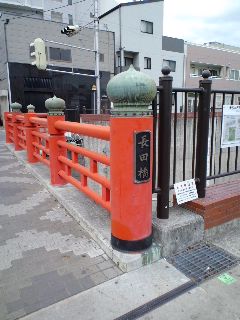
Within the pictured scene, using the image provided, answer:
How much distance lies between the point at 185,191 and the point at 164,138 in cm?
69

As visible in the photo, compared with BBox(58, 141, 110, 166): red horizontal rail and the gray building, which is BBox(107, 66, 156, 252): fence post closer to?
BBox(58, 141, 110, 166): red horizontal rail

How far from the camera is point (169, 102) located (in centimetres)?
260

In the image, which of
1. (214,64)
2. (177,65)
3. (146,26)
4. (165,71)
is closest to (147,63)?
(146,26)

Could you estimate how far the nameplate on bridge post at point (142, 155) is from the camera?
232 cm

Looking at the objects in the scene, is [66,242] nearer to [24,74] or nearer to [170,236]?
[170,236]

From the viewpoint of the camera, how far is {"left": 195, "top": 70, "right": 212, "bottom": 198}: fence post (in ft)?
A: 9.66

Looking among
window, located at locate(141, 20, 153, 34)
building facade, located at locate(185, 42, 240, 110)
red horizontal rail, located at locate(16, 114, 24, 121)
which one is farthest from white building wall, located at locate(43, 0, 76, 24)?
red horizontal rail, located at locate(16, 114, 24, 121)

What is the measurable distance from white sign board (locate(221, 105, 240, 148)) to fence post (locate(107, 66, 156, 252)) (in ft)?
4.26

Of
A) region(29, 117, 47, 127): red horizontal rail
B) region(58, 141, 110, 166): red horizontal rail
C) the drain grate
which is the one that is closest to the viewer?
the drain grate

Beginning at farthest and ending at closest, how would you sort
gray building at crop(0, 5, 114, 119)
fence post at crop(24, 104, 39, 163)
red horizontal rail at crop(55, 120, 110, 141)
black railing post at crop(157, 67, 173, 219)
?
gray building at crop(0, 5, 114, 119) → fence post at crop(24, 104, 39, 163) → red horizontal rail at crop(55, 120, 110, 141) → black railing post at crop(157, 67, 173, 219)

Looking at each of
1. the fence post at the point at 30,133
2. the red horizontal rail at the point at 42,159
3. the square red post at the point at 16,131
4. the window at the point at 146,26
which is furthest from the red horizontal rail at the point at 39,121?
the window at the point at 146,26

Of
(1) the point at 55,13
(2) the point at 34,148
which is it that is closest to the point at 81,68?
(1) the point at 55,13

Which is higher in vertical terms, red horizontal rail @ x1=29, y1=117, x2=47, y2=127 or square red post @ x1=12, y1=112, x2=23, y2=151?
red horizontal rail @ x1=29, y1=117, x2=47, y2=127

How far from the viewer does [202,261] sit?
2631 millimetres
